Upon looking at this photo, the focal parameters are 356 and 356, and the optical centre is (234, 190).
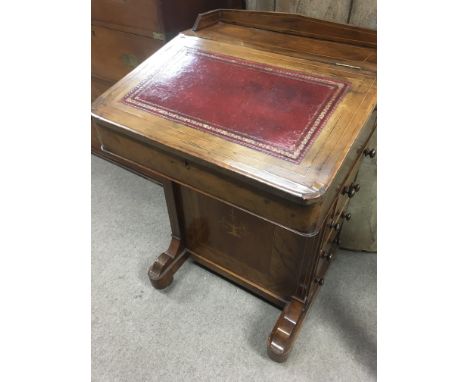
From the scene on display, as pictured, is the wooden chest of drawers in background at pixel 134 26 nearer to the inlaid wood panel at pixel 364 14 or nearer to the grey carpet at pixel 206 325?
the inlaid wood panel at pixel 364 14

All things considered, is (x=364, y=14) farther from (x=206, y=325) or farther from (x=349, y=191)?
(x=206, y=325)

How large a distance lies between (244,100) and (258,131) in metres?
0.13

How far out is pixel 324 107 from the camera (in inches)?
34.3

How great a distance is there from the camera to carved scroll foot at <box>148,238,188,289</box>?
146 centimetres

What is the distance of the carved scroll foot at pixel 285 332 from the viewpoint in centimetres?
124

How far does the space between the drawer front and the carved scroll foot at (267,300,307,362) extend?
1.14 m

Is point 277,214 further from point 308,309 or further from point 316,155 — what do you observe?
point 308,309

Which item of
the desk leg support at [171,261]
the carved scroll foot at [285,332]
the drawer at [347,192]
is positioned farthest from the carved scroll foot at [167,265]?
the drawer at [347,192]

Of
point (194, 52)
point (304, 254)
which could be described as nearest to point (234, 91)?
point (194, 52)

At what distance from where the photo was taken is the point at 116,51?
1.58 meters

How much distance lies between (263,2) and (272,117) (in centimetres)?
72

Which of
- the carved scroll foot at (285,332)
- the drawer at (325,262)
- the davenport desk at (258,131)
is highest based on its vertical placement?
the davenport desk at (258,131)

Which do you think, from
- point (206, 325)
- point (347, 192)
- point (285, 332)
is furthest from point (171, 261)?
point (347, 192)

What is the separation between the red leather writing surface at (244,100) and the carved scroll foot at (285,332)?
74 centimetres
